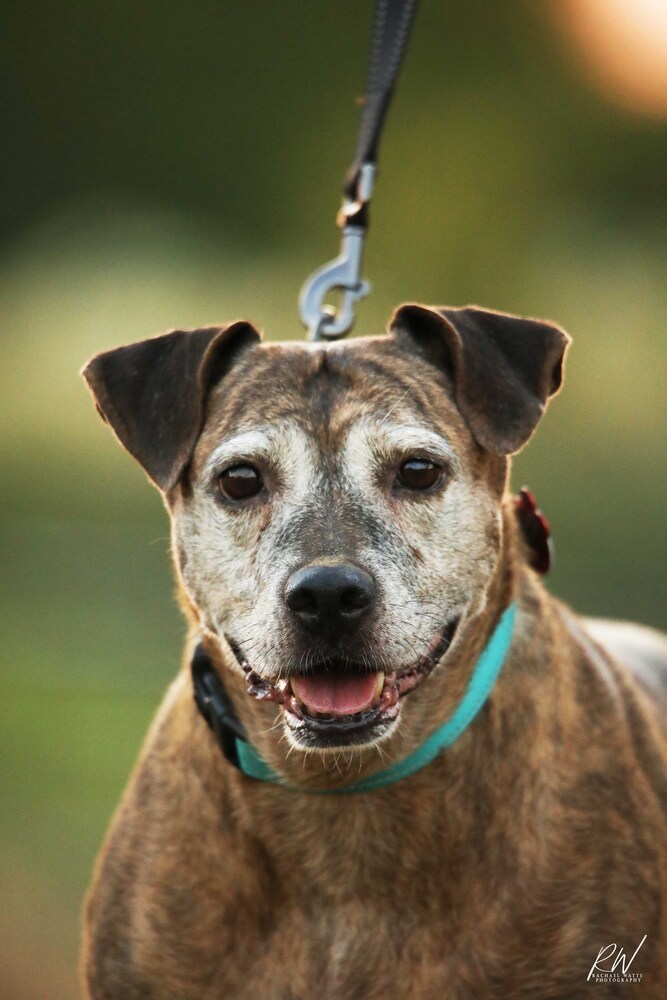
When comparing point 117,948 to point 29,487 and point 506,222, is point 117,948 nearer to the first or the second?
point 29,487

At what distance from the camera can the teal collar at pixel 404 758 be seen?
371cm

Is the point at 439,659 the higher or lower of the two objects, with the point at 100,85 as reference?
lower

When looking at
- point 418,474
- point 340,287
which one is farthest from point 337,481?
point 340,287

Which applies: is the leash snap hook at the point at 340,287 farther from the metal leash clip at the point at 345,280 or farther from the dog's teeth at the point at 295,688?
the dog's teeth at the point at 295,688

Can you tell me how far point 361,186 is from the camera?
4555 millimetres

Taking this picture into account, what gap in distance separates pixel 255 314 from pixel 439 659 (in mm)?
12898

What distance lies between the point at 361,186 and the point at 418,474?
48.7 inches

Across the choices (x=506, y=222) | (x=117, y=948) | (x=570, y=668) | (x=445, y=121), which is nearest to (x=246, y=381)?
(x=570, y=668)

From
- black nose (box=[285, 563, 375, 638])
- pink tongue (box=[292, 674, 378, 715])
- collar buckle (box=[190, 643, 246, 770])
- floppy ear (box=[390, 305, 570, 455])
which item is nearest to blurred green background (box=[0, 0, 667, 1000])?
collar buckle (box=[190, 643, 246, 770])

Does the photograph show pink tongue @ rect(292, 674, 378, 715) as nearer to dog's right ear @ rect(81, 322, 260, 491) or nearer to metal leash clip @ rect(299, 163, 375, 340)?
dog's right ear @ rect(81, 322, 260, 491)

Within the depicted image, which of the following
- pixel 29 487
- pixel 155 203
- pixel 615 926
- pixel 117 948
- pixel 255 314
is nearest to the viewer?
pixel 615 926

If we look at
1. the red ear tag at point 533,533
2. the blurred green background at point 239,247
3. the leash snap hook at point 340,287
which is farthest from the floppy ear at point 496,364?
the blurred green background at point 239,247

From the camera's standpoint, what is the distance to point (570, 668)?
4.01 metres

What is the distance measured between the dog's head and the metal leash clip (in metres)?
0.41
